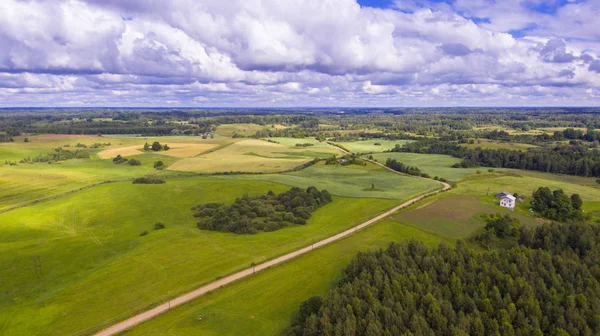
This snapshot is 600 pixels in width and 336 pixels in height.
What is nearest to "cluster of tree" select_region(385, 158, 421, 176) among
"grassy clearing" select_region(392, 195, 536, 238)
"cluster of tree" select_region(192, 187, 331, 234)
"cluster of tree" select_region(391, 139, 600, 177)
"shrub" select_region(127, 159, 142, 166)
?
"cluster of tree" select_region(391, 139, 600, 177)

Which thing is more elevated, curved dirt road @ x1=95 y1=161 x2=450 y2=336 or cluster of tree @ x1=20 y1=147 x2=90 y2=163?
cluster of tree @ x1=20 y1=147 x2=90 y2=163

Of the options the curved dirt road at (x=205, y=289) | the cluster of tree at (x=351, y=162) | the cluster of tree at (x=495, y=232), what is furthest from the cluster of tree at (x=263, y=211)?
the cluster of tree at (x=351, y=162)

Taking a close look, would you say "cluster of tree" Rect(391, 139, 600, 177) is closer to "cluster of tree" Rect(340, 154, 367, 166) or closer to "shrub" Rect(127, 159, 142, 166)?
"cluster of tree" Rect(340, 154, 367, 166)

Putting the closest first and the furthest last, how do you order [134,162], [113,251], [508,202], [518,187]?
[113,251], [508,202], [518,187], [134,162]

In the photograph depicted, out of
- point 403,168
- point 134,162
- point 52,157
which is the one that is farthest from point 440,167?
point 52,157

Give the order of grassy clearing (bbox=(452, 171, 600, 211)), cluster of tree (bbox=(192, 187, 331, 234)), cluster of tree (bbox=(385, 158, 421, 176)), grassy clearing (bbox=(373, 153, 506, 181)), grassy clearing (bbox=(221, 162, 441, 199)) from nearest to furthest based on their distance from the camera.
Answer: cluster of tree (bbox=(192, 187, 331, 234))
grassy clearing (bbox=(452, 171, 600, 211))
grassy clearing (bbox=(221, 162, 441, 199))
grassy clearing (bbox=(373, 153, 506, 181))
cluster of tree (bbox=(385, 158, 421, 176))

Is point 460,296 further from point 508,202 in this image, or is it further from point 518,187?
point 518,187
